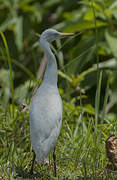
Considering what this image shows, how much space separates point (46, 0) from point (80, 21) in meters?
1.01

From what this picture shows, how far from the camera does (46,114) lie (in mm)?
1366

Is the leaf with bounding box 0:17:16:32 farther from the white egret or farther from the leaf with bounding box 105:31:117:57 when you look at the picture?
the white egret

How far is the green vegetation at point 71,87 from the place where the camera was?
5.15 ft

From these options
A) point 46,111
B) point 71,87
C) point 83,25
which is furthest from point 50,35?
point 83,25

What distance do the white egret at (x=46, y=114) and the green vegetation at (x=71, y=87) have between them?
88 mm

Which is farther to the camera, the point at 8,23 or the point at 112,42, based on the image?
the point at 8,23

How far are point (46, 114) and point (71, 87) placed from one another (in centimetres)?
104

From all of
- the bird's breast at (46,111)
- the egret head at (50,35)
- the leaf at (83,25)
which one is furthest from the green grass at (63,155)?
the leaf at (83,25)

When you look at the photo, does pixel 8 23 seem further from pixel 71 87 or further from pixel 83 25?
pixel 71 87

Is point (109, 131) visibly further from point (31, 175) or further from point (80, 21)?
point (80, 21)

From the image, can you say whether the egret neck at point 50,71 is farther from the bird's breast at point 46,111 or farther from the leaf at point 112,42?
the leaf at point 112,42

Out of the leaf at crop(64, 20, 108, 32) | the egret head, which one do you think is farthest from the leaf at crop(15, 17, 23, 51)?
the egret head

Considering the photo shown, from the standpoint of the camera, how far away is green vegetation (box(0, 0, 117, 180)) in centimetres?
157

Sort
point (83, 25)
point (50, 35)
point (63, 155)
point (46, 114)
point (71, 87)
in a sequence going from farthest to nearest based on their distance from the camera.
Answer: point (83, 25), point (71, 87), point (63, 155), point (50, 35), point (46, 114)
